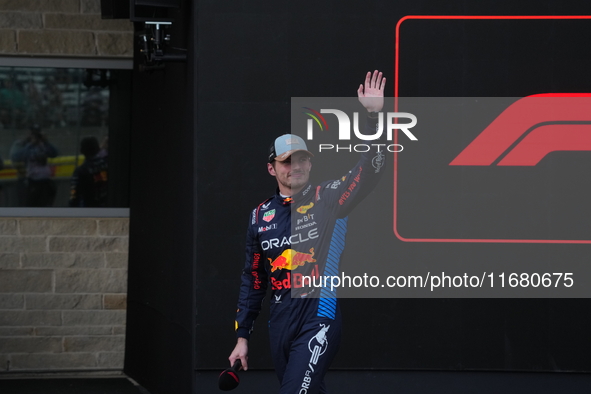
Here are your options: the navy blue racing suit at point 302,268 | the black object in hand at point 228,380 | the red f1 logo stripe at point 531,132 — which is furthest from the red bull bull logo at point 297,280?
the red f1 logo stripe at point 531,132

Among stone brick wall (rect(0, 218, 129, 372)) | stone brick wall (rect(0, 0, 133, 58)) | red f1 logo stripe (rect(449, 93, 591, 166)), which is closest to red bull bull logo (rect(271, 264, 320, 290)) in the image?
red f1 logo stripe (rect(449, 93, 591, 166))

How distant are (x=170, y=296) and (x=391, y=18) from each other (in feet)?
8.86

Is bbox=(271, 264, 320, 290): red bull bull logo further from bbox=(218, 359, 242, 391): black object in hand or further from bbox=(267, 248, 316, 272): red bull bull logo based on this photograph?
bbox=(218, 359, 242, 391): black object in hand

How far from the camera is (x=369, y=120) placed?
3.98 metres

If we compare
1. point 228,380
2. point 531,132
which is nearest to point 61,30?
point 531,132

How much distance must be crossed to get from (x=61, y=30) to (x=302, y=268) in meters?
4.21

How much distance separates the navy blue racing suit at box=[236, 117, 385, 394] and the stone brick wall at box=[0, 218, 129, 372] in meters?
3.16

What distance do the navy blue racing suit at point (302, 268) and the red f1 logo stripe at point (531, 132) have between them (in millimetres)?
1642

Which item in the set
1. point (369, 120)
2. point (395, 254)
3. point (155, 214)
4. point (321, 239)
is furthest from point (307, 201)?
point (155, 214)

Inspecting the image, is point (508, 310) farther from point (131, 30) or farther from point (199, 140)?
point (131, 30)

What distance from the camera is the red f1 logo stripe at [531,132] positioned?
5.53 meters

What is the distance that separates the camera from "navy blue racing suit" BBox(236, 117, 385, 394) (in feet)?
13.1

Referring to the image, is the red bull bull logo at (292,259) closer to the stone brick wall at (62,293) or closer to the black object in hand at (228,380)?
the black object in hand at (228,380)

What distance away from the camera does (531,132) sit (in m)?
5.53
